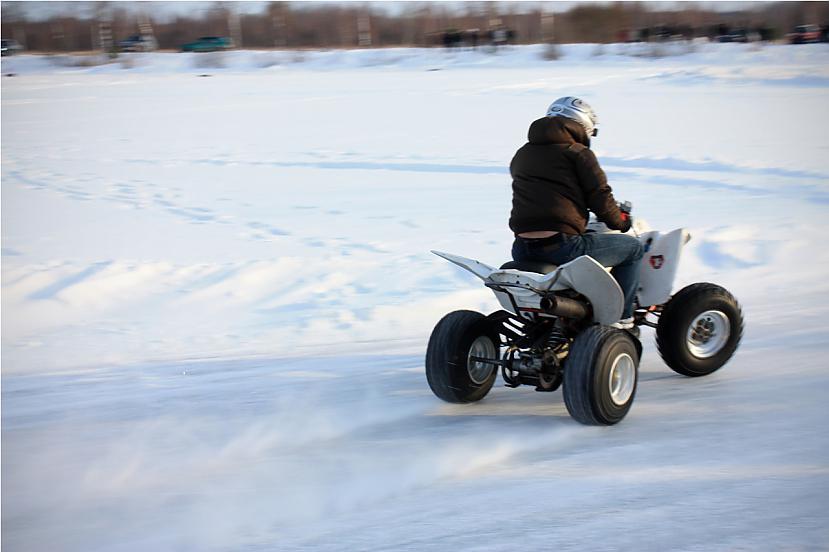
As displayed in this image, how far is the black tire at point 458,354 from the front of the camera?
563 cm

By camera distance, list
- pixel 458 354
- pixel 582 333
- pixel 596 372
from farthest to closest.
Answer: pixel 458 354
pixel 582 333
pixel 596 372

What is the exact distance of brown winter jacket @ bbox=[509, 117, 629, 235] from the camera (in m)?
5.30

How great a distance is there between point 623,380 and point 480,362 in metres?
0.86

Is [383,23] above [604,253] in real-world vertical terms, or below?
above

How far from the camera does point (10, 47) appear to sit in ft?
154

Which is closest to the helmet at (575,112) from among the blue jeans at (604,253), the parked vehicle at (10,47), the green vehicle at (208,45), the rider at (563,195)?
the rider at (563,195)

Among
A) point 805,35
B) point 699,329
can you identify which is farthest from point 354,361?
point 805,35

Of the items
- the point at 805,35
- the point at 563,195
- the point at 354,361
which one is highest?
the point at 805,35

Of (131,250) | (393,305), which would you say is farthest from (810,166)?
(131,250)

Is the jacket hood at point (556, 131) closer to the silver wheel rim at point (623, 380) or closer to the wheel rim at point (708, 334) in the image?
the silver wheel rim at point (623, 380)

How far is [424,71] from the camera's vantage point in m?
39.1

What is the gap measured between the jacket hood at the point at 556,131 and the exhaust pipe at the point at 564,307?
0.87 metres

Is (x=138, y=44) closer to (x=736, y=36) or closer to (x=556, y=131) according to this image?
(x=736, y=36)

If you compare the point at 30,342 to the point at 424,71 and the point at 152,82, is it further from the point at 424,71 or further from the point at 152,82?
the point at 424,71
